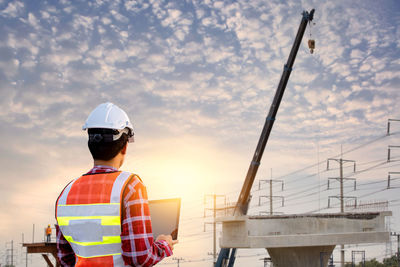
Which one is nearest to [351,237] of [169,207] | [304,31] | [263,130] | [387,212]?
[387,212]

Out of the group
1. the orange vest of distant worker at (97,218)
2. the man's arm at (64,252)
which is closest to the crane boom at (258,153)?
the man's arm at (64,252)

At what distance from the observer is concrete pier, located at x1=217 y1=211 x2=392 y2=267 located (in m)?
26.8

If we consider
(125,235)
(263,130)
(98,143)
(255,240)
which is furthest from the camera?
(263,130)

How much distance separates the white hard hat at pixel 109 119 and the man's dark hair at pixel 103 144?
36 mm

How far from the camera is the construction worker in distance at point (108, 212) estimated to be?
105 inches

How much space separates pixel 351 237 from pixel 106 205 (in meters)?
28.0

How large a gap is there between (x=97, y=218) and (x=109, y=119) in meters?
0.68

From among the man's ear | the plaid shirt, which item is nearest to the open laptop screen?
the plaid shirt

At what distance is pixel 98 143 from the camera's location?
2.94 metres

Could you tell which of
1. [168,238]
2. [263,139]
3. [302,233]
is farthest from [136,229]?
[263,139]

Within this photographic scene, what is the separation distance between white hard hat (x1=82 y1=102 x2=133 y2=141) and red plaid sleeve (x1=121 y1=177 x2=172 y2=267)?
0.43 m

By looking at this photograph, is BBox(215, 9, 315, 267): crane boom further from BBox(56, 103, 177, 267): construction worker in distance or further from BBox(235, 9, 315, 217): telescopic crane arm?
BBox(56, 103, 177, 267): construction worker in distance

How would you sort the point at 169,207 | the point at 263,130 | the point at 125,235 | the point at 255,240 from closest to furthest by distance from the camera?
1. the point at 125,235
2. the point at 169,207
3. the point at 255,240
4. the point at 263,130

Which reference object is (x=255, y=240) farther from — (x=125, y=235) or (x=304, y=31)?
(x=125, y=235)
